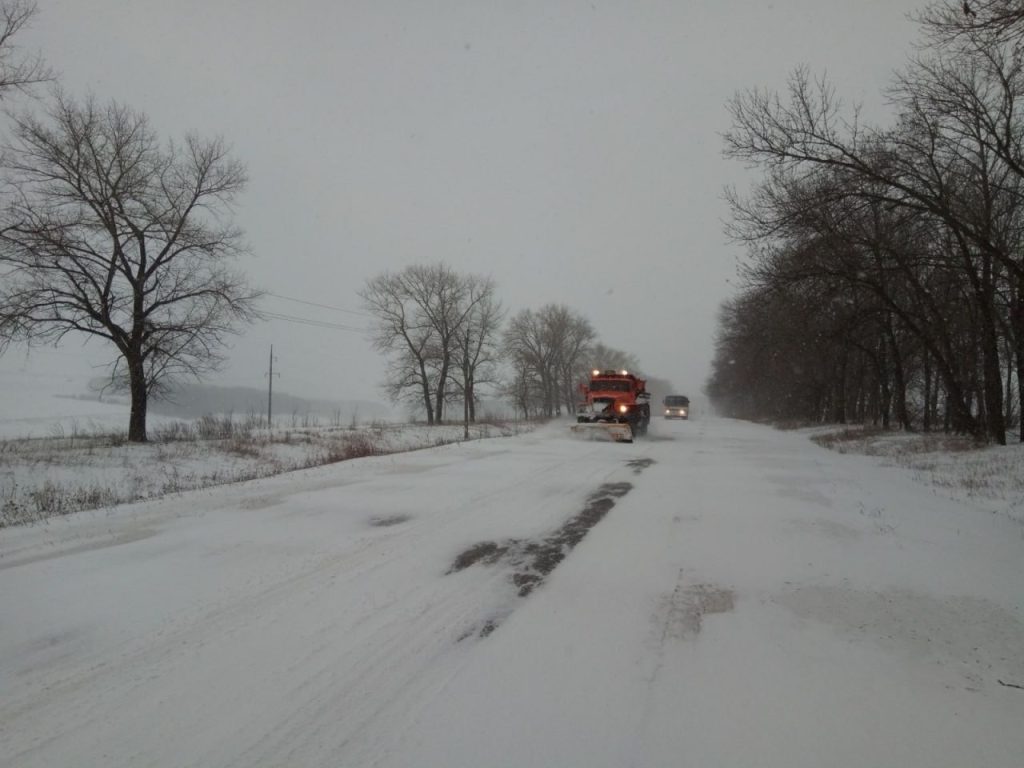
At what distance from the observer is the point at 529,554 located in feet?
17.7

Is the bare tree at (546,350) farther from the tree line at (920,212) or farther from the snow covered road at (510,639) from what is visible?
the snow covered road at (510,639)

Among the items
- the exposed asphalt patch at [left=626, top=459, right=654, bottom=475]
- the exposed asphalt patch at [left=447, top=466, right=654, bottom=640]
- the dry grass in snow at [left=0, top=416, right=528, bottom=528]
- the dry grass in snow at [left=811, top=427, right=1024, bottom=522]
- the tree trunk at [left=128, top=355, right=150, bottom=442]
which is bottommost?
the dry grass in snow at [left=0, top=416, right=528, bottom=528]

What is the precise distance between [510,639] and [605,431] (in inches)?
635

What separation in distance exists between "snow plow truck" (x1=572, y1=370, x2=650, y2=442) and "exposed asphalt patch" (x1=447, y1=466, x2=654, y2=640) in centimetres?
1257

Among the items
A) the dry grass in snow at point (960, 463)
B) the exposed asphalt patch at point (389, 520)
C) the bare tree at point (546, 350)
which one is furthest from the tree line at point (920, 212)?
the bare tree at point (546, 350)

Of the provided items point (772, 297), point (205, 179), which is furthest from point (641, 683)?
point (205, 179)

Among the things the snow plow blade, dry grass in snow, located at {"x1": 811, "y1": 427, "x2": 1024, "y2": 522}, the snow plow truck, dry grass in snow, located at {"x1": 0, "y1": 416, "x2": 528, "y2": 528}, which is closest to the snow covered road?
dry grass in snow, located at {"x1": 811, "y1": 427, "x2": 1024, "y2": 522}

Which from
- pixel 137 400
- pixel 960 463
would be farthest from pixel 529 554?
pixel 137 400

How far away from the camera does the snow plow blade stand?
1880cm

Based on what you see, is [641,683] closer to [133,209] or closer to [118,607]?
[118,607]

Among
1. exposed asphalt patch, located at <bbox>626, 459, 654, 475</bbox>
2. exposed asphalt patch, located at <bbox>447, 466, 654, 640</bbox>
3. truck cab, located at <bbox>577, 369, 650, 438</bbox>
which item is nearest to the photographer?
exposed asphalt patch, located at <bbox>447, 466, 654, 640</bbox>

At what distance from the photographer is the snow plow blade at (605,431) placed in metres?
18.8

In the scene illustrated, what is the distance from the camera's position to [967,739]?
254cm

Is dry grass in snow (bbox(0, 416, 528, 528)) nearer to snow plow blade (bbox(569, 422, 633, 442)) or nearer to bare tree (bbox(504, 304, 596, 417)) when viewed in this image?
snow plow blade (bbox(569, 422, 633, 442))
